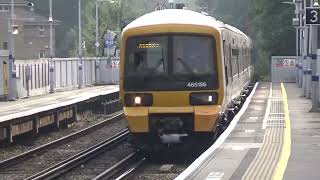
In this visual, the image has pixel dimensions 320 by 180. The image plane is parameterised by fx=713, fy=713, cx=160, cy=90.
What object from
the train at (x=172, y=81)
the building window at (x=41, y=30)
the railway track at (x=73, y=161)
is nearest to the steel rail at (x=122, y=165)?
the train at (x=172, y=81)

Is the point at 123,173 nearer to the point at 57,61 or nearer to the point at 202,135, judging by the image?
the point at 202,135

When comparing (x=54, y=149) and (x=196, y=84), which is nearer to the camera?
(x=196, y=84)

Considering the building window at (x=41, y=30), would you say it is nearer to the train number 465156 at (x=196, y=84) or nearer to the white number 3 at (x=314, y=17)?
the white number 3 at (x=314, y=17)

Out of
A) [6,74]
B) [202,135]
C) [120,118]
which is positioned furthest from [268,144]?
[6,74]

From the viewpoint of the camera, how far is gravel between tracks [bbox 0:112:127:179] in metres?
15.3

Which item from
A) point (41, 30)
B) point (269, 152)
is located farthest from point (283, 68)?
point (41, 30)

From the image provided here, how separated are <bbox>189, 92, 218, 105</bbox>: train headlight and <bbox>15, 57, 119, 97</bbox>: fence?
21.5 meters

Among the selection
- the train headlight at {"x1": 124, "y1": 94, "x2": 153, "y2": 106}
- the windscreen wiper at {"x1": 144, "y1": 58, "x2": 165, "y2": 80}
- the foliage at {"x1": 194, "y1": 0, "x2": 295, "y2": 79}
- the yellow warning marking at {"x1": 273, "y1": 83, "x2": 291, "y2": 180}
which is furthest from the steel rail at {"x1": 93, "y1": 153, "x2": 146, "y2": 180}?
the foliage at {"x1": 194, "y1": 0, "x2": 295, "y2": 79}

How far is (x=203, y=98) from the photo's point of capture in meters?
15.1

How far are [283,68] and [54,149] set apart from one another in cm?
3419

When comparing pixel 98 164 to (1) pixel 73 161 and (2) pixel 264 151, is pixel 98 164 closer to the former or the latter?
(1) pixel 73 161

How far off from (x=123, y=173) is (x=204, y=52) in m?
3.15

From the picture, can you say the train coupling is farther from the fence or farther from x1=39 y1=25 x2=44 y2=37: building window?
x1=39 y1=25 x2=44 y2=37: building window

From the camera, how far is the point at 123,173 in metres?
14.3
